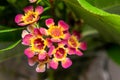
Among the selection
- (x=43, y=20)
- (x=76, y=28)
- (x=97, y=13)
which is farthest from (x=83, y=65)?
(x=97, y=13)

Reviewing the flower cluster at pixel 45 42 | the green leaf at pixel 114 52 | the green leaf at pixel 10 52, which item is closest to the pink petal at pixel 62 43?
the flower cluster at pixel 45 42

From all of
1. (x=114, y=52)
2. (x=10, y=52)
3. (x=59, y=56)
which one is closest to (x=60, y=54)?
(x=59, y=56)

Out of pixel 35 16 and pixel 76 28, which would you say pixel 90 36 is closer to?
pixel 76 28

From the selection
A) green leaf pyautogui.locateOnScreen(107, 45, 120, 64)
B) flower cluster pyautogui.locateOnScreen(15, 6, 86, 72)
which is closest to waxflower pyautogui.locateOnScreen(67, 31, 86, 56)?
flower cluster pyautogui.locateOnScreen(15, 6, 86, 72)

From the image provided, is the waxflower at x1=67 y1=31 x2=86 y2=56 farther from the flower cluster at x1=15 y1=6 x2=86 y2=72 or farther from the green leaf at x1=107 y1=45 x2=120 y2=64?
the green leaf at x1=107 y1=45 x2=120 y2=64

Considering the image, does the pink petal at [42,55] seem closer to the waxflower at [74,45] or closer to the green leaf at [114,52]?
the waxflower at [74,45]

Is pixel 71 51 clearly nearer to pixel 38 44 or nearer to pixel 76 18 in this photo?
pixel 38 44
